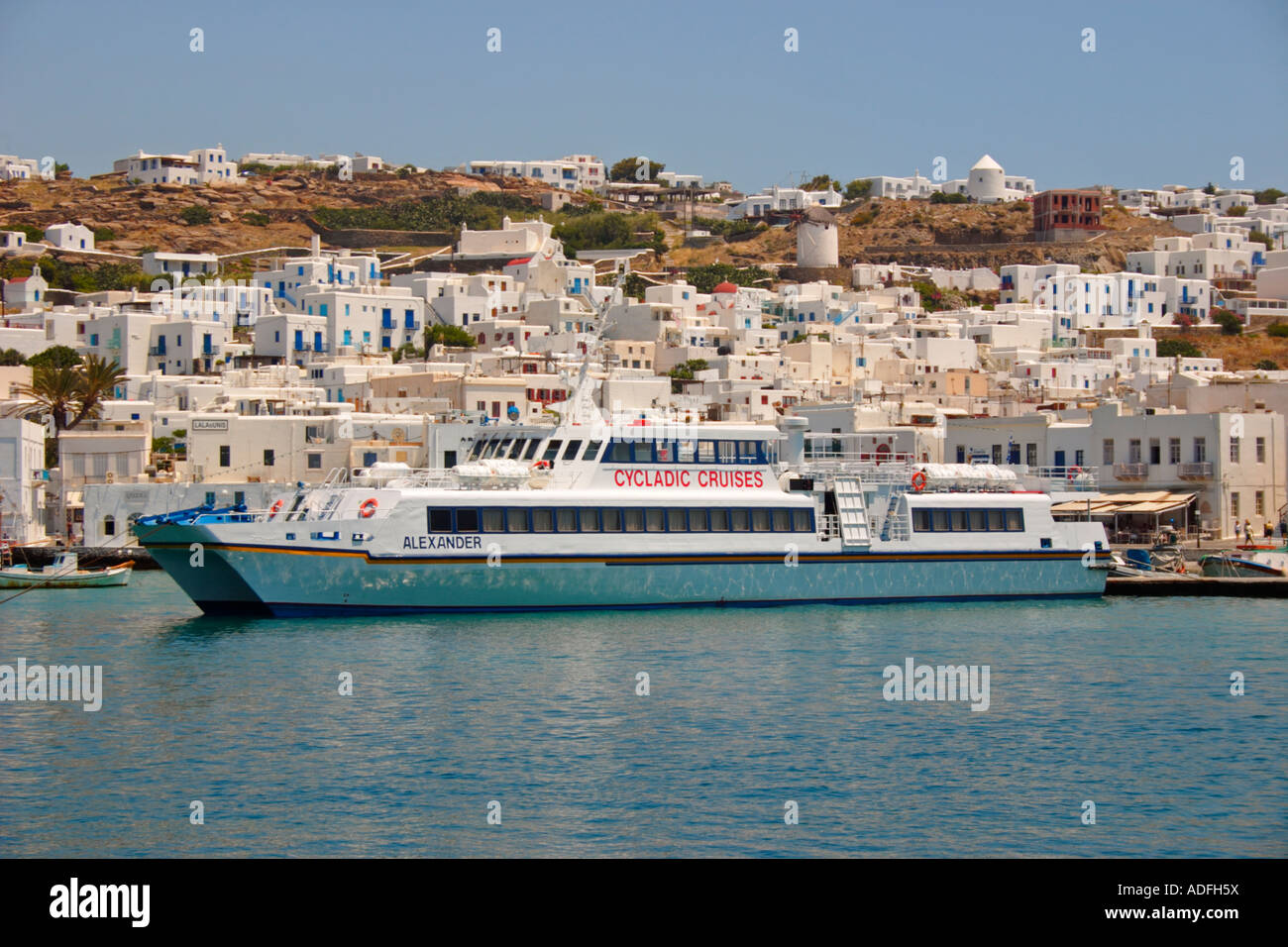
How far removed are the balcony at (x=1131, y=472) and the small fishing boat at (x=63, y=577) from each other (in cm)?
3556

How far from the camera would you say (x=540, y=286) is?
342 ft

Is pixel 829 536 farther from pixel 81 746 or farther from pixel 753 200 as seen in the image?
pixel 753 200

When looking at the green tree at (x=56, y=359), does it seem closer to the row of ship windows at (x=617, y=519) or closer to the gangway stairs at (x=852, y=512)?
the row of ship windows at (x=617, y=519)

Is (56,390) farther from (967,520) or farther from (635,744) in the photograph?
(635,744)

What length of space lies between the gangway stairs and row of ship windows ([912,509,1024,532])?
4.95ft

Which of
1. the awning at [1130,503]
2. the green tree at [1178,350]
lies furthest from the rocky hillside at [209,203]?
the awning at [1130,503]

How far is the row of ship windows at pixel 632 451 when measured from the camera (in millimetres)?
36969

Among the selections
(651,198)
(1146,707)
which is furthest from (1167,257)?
(1146,707)

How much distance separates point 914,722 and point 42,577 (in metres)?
34.4

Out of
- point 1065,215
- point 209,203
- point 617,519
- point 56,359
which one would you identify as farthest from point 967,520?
point 209,203

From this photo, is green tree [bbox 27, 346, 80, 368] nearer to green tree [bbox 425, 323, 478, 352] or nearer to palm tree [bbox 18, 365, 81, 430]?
palm tree [bbox 18, 365, 81, 430]

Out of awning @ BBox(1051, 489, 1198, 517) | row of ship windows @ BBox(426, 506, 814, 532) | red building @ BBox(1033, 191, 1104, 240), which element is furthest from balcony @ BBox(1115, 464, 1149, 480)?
red building @ BBox(1033, 191, 1104, 240)

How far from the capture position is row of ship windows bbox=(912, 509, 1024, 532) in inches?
1554
